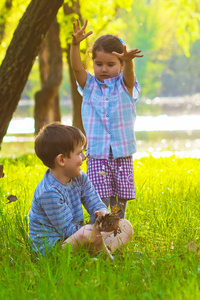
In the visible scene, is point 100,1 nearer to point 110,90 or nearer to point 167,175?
point 167,175

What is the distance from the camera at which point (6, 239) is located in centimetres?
347

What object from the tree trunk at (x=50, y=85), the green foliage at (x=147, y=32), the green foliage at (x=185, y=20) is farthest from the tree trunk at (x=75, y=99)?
the green foliage at (x=185, y=20)

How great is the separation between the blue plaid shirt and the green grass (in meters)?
0.60

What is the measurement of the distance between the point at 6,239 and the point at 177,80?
78007 mm

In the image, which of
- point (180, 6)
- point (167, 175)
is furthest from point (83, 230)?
point (180, 6)

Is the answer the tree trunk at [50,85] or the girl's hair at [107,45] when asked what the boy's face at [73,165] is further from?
the tree trunk at [50,85]

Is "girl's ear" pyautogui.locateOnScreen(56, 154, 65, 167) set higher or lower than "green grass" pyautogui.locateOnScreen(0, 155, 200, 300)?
higher

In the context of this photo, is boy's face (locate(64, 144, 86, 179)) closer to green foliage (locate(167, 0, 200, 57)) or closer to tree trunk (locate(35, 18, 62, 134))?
tree trunk (locate(35, 18, 62, 134))

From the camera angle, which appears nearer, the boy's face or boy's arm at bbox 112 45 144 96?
the boy's face

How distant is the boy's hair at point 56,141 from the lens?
125 inches

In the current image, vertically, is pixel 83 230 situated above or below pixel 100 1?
below

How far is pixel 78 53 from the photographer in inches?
159

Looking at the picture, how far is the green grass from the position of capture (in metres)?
2.46

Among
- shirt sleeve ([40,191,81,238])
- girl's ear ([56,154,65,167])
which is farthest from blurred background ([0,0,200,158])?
shirt sleeve ([40,191,81,238])
